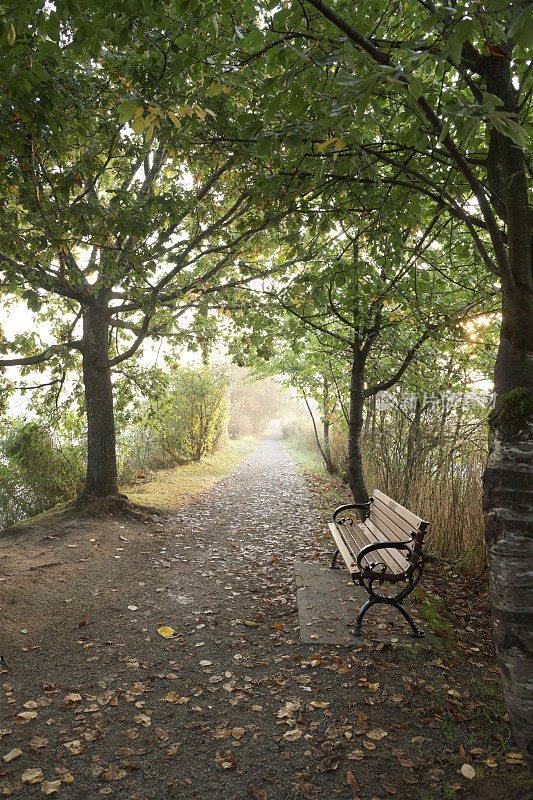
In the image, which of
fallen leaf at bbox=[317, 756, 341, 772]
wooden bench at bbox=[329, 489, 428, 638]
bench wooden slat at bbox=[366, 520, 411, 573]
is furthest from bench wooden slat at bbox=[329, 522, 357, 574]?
fallen leaf at bbox=[317, 756, 341, 772]

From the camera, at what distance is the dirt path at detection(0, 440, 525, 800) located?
2.52 m

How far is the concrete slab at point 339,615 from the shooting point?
13.2ft

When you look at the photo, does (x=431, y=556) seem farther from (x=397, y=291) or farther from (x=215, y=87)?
(x=215, y=87)

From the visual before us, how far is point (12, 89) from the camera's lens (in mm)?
2918

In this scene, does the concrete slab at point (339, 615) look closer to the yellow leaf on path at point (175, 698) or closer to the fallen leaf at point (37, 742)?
the yellow leaf on path at point (175, 698)

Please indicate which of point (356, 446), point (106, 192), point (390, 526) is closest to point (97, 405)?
point (106, 192)

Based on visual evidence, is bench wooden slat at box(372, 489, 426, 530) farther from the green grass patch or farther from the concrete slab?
the green grass patch

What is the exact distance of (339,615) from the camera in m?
4.43

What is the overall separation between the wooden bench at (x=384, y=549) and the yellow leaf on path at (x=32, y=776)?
2.55 m

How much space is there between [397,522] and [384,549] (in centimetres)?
31

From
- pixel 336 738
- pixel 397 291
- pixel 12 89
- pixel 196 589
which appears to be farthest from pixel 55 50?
pixel 196 589

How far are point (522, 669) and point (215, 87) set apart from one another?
10.3ft

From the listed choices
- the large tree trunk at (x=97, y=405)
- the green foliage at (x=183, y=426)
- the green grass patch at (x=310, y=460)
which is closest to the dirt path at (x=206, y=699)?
the large tree trunk at (x=97, y=405)

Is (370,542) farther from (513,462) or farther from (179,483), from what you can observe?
(179,483)
